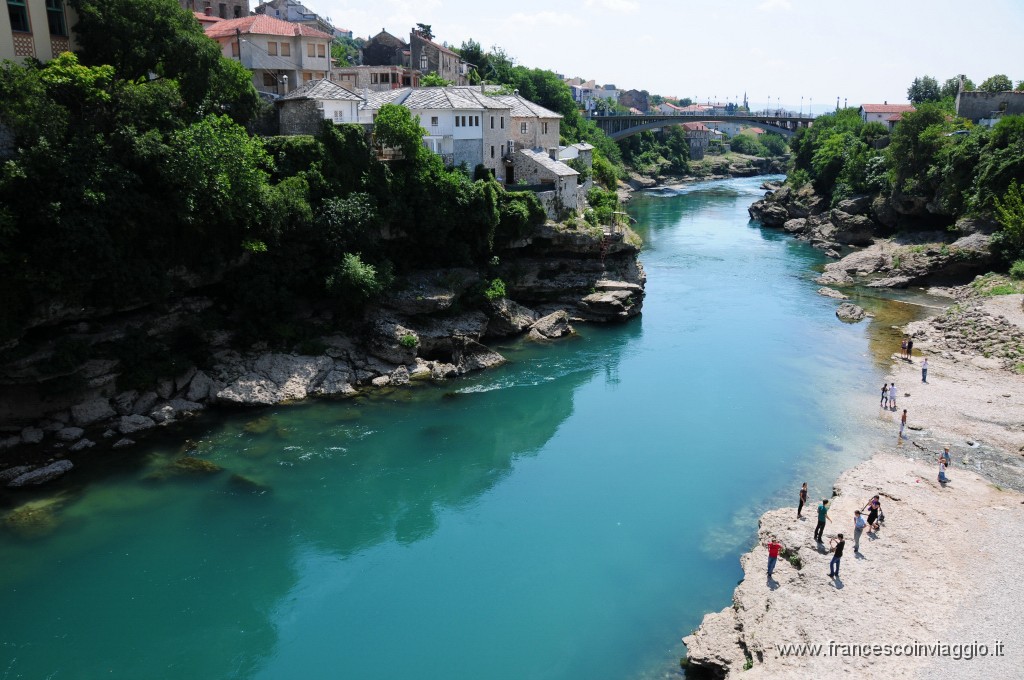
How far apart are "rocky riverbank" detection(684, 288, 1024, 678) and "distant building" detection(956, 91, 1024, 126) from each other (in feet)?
173

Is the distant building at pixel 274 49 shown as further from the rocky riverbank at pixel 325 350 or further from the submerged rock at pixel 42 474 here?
the submerged rock at pixel 42 474

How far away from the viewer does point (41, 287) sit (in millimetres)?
27047

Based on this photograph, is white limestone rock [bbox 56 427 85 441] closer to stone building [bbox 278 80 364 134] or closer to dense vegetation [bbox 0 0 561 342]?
dense vegetation [bbox 0 0 561 342]

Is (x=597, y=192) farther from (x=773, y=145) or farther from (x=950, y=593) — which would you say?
(x=773, y=145)

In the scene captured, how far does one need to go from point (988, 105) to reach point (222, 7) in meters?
70.8

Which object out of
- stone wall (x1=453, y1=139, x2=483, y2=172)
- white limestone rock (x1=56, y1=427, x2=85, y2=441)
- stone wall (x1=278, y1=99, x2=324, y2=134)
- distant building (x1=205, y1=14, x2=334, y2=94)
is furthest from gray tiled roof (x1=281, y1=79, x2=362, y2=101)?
white limestone rock (x1=56, y1=427, x2=85, y2=441)

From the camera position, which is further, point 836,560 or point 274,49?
point 274,49

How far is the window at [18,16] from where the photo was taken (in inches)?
1213

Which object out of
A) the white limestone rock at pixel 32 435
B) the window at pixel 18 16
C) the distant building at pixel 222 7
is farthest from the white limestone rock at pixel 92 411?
the distant building at pixel 222 7

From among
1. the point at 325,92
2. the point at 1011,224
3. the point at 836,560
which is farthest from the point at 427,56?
the point at 836,560

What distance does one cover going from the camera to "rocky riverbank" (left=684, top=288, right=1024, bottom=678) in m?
16.8

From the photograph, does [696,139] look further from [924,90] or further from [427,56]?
[427,56]

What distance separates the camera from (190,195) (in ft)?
99.6

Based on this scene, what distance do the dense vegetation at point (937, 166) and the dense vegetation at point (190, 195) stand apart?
1320 inches
